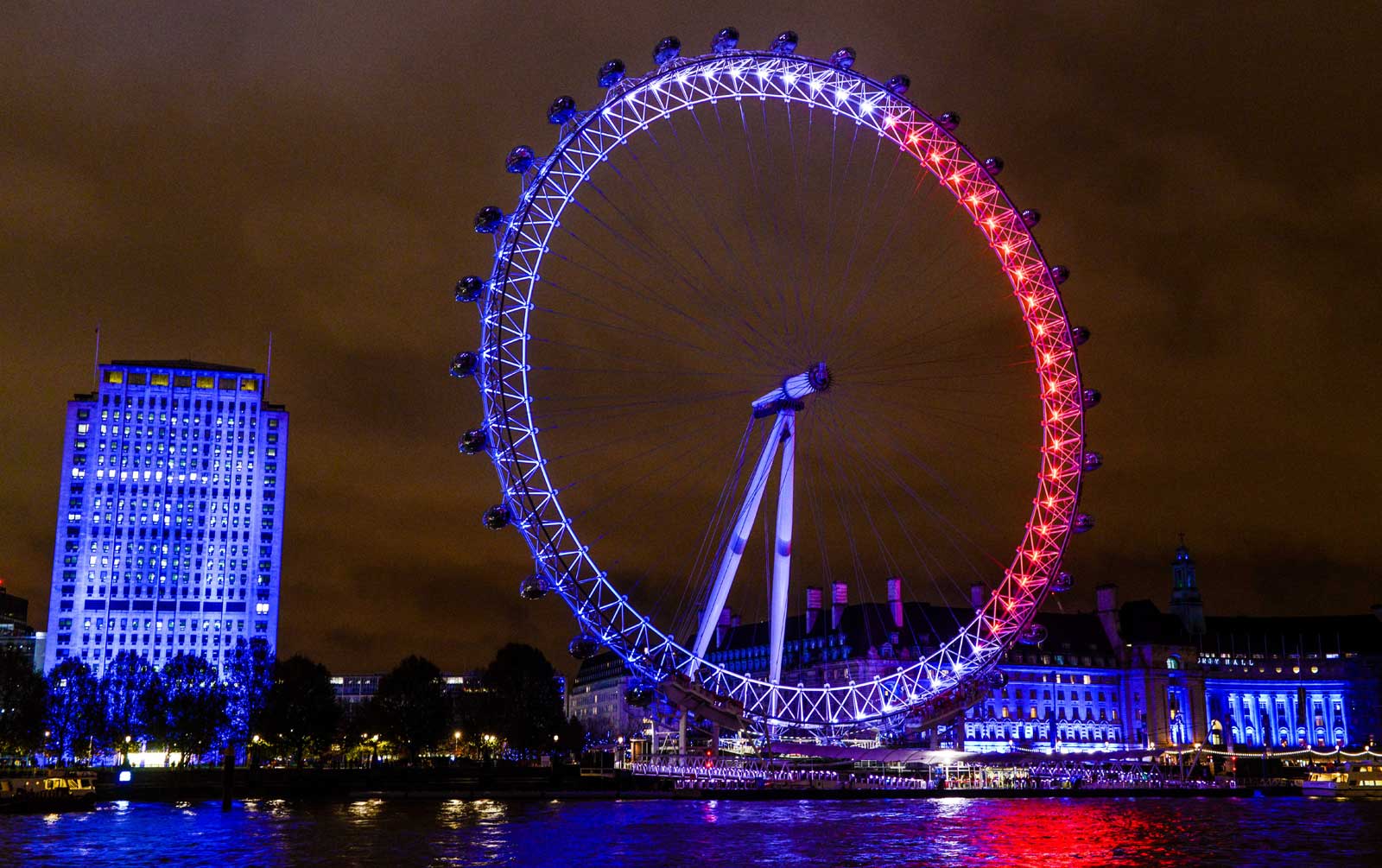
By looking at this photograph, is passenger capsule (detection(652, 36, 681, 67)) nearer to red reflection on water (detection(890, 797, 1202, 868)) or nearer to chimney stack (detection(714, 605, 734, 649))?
red reflection on water (detection(890, 797, 1202, 868))

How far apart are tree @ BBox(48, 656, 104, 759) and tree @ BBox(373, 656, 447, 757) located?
2572cm

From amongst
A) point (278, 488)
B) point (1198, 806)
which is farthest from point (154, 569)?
point (1198, 806)

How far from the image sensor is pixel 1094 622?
17625 cm

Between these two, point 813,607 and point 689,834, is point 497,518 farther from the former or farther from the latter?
point 813,607

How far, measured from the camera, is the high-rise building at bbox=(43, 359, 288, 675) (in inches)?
6890

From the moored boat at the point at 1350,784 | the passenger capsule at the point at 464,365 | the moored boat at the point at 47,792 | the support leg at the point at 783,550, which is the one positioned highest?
the passenger capsule at the point at 464,365

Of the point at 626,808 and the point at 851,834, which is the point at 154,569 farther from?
the point at 851,834

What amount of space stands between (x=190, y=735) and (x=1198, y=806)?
80.6 m

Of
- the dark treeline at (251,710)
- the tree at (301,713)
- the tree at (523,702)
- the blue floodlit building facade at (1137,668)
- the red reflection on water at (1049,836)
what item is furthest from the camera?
the blue floodlit building facade at (1137,668)

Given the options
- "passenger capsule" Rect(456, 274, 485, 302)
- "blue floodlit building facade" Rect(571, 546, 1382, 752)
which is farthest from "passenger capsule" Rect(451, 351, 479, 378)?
"blue floodlit building facade" Rect(571, 546, 1382, 752)

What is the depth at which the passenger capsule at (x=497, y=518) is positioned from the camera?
63.4m

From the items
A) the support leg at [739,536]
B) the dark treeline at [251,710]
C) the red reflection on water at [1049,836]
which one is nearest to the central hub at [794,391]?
the support leg at [739,536]

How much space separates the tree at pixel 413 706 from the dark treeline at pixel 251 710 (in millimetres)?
117

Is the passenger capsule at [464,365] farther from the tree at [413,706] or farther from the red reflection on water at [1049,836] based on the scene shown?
the tree at [413,706]
